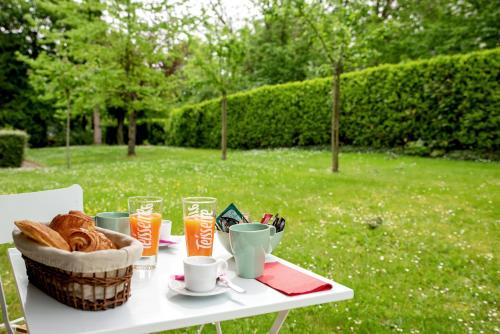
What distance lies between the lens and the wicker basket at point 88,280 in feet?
3.99

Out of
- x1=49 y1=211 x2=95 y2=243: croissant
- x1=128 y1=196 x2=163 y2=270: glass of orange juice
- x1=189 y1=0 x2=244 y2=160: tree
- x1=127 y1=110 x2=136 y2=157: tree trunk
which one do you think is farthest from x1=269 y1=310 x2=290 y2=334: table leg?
x1=127 y1=110 x2=136 y2=157: tree trunk

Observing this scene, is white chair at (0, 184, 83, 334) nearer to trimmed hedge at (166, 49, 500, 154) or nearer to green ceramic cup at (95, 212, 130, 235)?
→ green ceramic cup at (95, 212, 130, 235)

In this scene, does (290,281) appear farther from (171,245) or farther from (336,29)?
(336,29)

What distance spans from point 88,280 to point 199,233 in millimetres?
→ 504

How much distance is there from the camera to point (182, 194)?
7.59 meters

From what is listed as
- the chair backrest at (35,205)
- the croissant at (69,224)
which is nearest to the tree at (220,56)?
the chair backrest at (35,205)

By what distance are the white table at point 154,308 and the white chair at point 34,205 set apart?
0.64 meters

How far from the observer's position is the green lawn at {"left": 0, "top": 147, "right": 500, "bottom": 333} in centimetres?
347

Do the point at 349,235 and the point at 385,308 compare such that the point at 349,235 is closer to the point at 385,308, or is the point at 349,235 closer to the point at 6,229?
the point at 385,308

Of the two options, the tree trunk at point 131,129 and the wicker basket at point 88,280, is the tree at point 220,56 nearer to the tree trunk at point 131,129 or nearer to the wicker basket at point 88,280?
the tree trunk at point 131,129

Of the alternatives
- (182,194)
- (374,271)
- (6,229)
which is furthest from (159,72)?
(6,229)

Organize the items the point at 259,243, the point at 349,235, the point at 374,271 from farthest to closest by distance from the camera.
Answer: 1. the point at 349,235
2. the point at 374,271
3. the point at 259,243

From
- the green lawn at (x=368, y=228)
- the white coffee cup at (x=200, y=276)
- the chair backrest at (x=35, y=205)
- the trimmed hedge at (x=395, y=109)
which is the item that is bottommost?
the green lawn at (x=368, y=228)

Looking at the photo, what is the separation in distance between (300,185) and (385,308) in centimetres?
477
